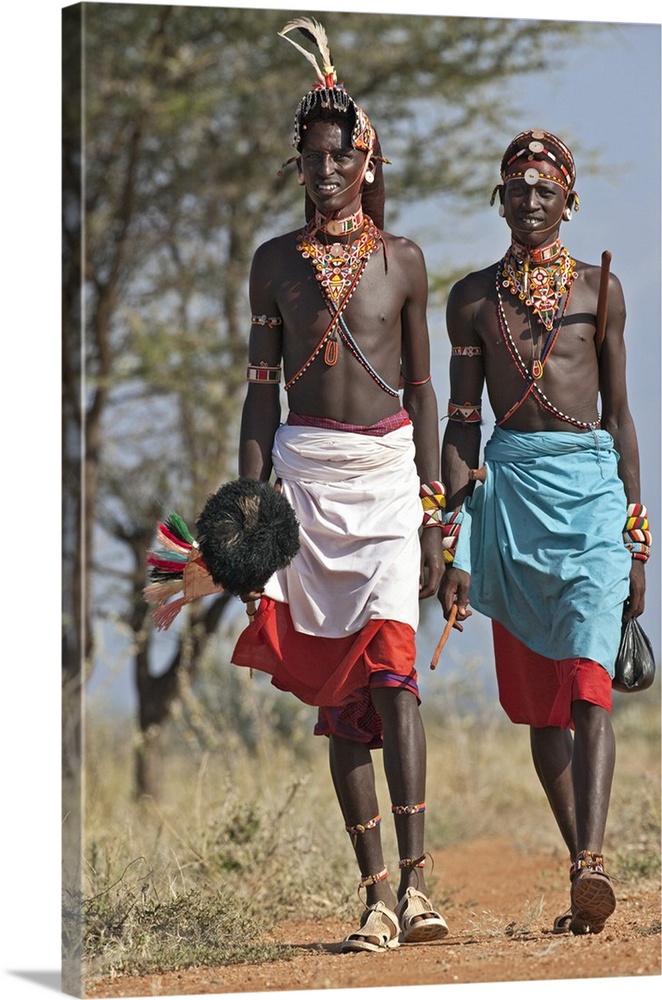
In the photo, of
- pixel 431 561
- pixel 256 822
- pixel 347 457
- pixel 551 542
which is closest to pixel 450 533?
pixel 431 561

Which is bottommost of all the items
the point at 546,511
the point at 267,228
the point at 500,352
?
the point at 546,511

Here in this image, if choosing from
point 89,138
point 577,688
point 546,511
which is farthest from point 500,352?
point 89,138

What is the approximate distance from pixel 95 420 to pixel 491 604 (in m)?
5.81

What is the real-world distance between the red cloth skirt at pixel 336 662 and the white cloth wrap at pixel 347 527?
55 millimetres

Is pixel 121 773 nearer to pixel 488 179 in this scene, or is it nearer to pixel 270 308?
pixel 488 179

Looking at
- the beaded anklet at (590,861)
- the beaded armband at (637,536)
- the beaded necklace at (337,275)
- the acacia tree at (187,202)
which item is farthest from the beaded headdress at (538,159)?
the acacia tree at (187,202)

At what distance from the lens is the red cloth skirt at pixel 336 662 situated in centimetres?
595

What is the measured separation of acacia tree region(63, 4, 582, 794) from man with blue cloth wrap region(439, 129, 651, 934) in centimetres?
515

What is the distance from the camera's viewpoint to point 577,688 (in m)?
6.04

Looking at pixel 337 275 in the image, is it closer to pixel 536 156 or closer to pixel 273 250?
pixel 273 250

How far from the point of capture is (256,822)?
7.71 m

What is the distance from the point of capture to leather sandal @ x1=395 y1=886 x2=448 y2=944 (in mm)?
5750

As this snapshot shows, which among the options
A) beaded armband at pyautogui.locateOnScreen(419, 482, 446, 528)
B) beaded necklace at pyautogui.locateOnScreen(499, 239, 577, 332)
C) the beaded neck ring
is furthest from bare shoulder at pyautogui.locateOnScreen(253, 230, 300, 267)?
beaded armband at pyautogui.locateOnScreen(419, 482, 446, 528)

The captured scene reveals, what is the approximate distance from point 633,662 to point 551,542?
0.48m
